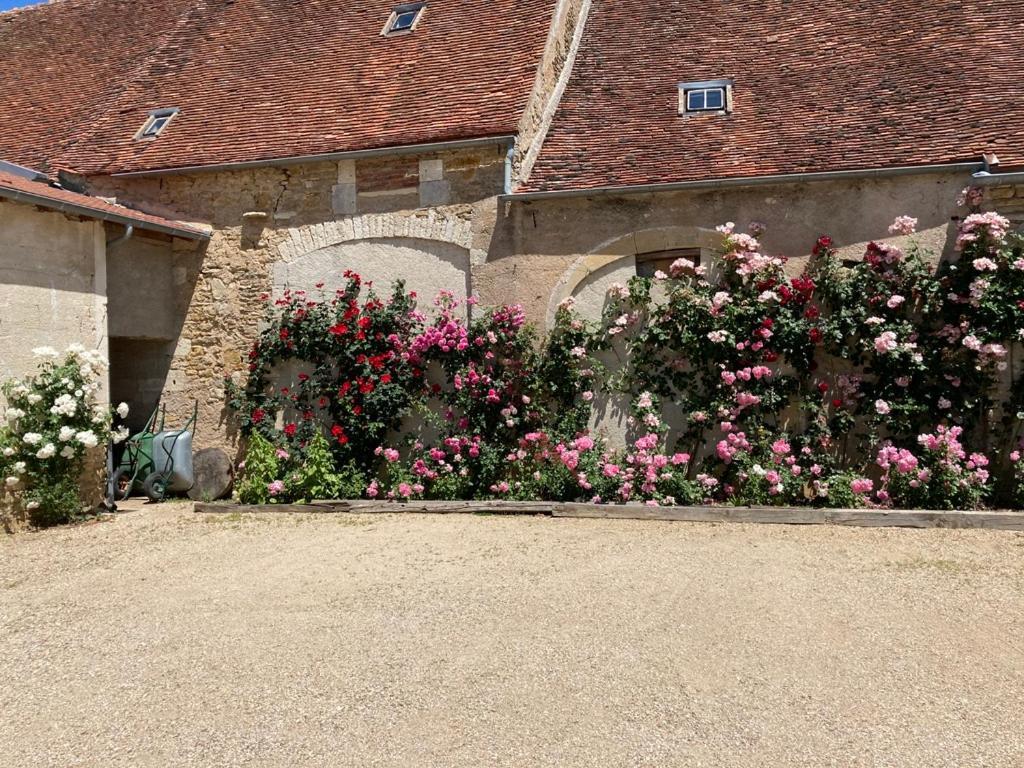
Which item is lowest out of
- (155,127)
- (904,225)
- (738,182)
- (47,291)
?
(47,291)

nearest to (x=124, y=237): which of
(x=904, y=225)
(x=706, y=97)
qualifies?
(x=706, y=97)

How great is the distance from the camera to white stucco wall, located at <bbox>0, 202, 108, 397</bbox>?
21.3ft

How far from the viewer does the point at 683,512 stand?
6.23 metres

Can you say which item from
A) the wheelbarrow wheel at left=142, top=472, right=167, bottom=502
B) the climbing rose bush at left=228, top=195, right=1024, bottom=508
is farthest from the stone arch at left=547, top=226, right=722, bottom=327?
the wheelbarrow wheel at left=142, top=472, right=167, bottom=502

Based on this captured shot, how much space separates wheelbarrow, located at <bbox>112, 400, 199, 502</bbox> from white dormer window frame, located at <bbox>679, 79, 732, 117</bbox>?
20.7ft

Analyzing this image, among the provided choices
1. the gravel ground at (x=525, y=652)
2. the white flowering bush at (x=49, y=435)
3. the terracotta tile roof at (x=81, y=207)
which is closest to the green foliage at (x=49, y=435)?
the white flowering bush at (x=49, y=435)

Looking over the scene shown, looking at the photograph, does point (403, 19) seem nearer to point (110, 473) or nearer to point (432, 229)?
point (432, 229)

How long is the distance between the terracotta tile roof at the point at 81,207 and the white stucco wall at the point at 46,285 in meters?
0.19

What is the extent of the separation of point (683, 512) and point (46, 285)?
5.81 meters

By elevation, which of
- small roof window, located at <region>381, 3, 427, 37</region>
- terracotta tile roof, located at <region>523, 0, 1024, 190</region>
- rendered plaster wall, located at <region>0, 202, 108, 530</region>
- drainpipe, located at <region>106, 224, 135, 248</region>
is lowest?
rendered plaster wall, located at <region>0, 202, 108, 530</region>

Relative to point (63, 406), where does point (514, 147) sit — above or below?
above

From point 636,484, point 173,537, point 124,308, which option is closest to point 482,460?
point 636,484

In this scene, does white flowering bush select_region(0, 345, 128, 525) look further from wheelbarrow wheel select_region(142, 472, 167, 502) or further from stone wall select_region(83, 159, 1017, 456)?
stone wall select_region(83, 159, 1017, 456)

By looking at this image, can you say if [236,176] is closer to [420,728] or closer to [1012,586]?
[420,728]
